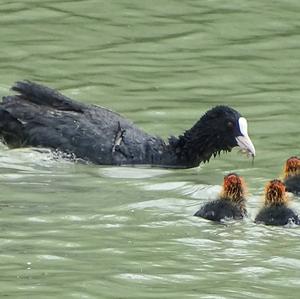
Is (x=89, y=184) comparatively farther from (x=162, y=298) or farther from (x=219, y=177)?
(x=162, y=298)

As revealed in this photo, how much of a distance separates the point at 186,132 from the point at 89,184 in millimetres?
1703

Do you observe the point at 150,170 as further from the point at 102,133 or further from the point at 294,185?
the point at 294,185

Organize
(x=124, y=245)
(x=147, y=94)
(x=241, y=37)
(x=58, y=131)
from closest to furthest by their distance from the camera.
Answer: (x=124, y=245) → (x=58, y=131) → (x=147, y=94) → (x=241, y=37)

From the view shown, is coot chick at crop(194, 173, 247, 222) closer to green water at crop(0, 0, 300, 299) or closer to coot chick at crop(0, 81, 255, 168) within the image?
green water at crop(0, 0, 300, 299)

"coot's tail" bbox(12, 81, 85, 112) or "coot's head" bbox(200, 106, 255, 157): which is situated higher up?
"coot's tail" bbox(12, 81, 85, 112)

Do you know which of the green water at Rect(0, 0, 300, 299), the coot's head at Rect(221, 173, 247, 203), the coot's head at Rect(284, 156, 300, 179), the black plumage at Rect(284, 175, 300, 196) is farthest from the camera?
the coot's head at Rect(284, 156, 300, 179)

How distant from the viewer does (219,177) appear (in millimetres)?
13703

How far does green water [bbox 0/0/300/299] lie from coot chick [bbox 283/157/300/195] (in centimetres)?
27

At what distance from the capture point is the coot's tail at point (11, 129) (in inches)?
563

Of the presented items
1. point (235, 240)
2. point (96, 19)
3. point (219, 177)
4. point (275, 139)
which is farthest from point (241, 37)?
point (235, 240)

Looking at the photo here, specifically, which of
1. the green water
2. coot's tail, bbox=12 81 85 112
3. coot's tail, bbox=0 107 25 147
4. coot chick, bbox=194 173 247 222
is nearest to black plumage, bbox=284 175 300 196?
the green water

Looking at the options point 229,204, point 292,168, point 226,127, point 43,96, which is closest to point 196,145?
point 226,127

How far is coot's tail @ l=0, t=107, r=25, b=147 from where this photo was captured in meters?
14.3

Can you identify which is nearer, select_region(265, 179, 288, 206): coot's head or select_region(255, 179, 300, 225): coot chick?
select_region(255, 179, 300, 225): coot chick
